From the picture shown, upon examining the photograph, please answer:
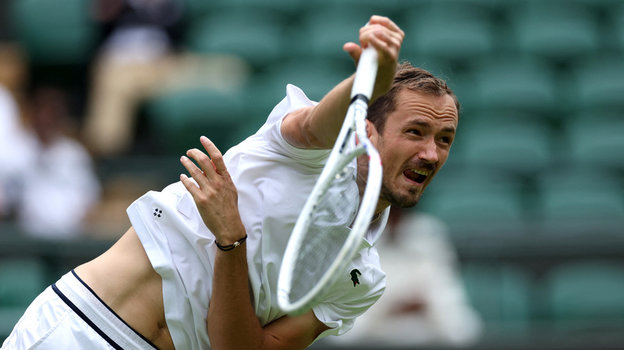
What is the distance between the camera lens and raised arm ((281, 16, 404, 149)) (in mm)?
2611

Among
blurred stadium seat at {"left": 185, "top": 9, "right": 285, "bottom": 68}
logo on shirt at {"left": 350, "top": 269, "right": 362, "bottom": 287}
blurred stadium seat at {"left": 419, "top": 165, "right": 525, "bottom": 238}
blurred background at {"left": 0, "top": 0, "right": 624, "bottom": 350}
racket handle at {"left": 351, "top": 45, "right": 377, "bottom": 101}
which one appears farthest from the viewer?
blurred stadium seat at {"left": 185, "top": 9, "right": 285, "bottom": 68}

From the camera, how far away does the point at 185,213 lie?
122 inches

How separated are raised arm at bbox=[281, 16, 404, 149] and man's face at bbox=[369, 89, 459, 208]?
0.29m

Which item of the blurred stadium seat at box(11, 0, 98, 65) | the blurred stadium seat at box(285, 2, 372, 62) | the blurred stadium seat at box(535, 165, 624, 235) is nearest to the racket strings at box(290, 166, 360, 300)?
the blurred stadium seat at box(535, 165, 624, 235)

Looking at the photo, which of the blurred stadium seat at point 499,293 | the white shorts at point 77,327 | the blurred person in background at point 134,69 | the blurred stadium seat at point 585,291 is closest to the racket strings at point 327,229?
the white shorts at point 77,327

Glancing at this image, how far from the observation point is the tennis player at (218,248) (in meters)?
3.02

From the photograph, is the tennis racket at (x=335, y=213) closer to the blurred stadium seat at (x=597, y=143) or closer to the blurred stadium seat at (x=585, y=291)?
the blurred stadium seat at (x=585, y=291)

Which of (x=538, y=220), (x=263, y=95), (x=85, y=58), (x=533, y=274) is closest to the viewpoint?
(x=533, y=274)

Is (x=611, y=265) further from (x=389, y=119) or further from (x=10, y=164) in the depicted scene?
(x=10, y=164)

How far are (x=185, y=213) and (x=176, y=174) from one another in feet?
13.4

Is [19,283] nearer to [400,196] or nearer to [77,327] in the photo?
[77,327]

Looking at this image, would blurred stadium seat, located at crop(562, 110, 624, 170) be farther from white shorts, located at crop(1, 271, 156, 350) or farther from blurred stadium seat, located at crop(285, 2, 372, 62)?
white shorts, located at crop(1, 271, 156, 350)

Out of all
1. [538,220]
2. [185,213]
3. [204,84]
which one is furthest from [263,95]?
[185,213]

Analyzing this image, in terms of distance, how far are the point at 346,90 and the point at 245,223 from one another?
639 mm
